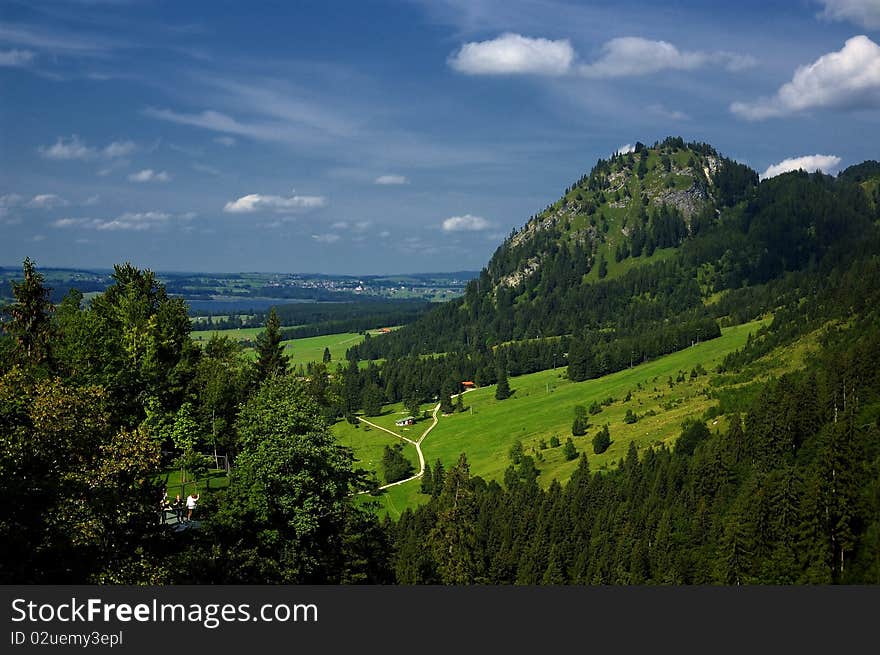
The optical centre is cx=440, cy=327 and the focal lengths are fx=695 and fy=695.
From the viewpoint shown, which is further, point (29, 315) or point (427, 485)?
point (427, 485)

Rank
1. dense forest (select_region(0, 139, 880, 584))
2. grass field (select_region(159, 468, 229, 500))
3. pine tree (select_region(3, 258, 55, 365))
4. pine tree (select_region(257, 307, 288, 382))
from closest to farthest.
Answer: dense forest (select_region(0, 139, 880, 584))
grass field (select_region(159, 468, 229, 500))
pine tree (select_region(3, 258, 55, 365))
pine tree (select_region(257, 307, 288, 382))

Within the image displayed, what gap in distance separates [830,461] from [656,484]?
37761 millimetres

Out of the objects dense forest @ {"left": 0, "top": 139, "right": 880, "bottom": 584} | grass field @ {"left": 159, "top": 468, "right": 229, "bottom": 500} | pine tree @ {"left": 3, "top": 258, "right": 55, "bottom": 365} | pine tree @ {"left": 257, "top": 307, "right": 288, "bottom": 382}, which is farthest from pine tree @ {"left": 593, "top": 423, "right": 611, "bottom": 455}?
pine tree @ {"left": 3, "top": 258, "right": 55, "bottom": 365}

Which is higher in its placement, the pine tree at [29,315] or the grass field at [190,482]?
the pine tree at [29,315]

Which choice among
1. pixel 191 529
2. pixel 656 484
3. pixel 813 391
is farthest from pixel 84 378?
pixel 813 391

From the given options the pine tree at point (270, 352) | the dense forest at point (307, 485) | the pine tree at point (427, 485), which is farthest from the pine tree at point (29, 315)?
the pine tree at point (427, 485)

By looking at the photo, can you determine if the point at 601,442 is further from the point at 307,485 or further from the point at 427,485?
the point at 307,485

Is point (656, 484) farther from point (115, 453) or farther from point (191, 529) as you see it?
point (115, 453)

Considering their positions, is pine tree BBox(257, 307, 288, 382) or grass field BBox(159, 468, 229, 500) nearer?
grass field BBox(159, 468, 229, 500)

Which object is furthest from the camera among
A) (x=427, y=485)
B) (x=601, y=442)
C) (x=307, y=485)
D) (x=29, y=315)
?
(x=601, y=442)

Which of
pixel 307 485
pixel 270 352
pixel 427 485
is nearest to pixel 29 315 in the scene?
pixel 270 352

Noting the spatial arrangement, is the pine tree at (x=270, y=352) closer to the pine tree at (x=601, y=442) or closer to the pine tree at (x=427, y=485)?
the pine tree at (x=427, y=485)

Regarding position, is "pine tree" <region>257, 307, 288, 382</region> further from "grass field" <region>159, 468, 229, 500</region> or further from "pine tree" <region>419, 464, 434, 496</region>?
"pine tree" <region>419, 464, 434, 496</region>

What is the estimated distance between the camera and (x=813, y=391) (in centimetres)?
13375
